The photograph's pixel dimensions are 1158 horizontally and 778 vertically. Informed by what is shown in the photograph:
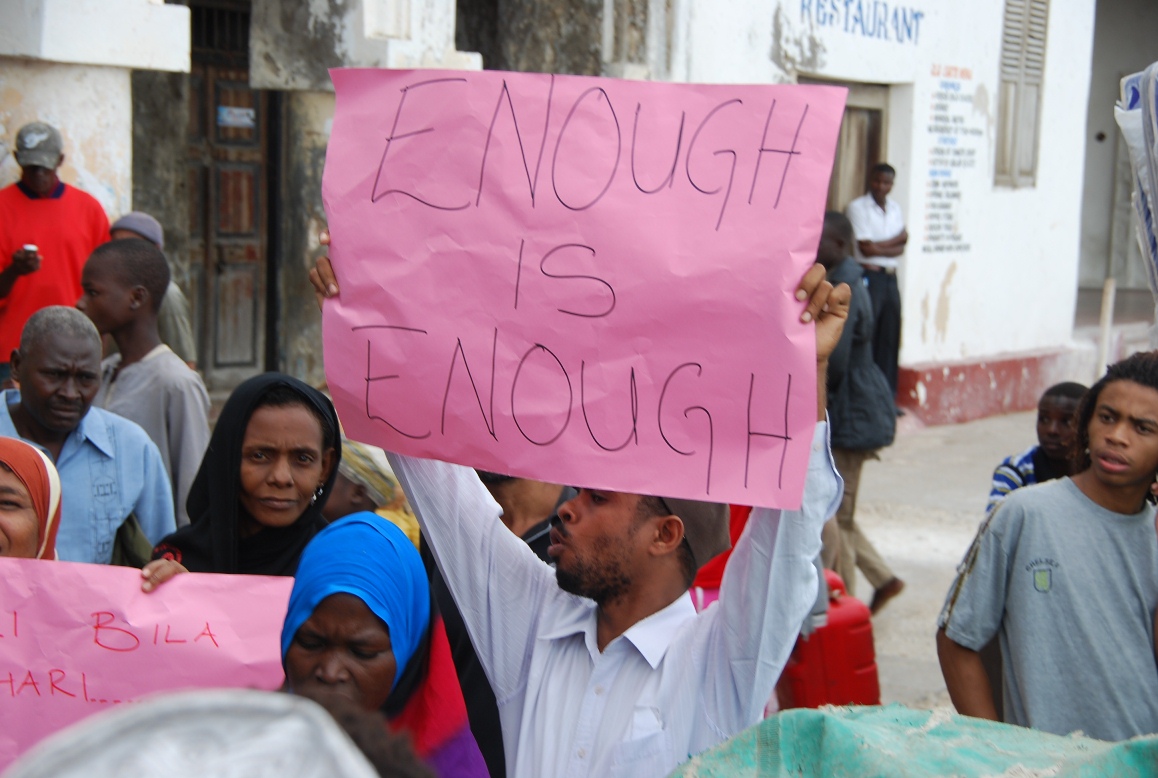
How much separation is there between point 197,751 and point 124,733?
0.05 m

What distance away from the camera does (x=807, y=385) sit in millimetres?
1915

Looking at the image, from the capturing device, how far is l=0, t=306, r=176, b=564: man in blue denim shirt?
124 inches

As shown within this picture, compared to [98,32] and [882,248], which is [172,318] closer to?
[98,32]

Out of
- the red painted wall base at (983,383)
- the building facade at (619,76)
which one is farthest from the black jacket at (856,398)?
the red painted wall base at (983,383)

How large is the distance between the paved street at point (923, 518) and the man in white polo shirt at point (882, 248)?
0.69m

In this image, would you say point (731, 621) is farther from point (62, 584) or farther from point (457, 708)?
point (62, 584)

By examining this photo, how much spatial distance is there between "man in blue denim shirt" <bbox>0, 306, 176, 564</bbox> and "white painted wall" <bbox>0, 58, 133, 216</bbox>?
7.61ft

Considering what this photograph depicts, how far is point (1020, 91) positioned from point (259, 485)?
400 inches

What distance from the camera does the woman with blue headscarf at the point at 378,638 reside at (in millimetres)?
2170

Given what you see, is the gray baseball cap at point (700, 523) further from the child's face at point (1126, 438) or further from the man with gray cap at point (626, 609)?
the child's face at point (1126, 438)

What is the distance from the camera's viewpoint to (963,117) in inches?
420

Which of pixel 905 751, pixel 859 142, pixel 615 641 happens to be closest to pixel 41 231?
pixel 615 641

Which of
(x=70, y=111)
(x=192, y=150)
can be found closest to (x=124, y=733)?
(x=70, y=111)

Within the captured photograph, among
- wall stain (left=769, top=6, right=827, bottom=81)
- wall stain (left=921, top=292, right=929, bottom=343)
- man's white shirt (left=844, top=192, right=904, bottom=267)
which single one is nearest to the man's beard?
wall stain (left=769, top=6, right=827, bottom=81)
